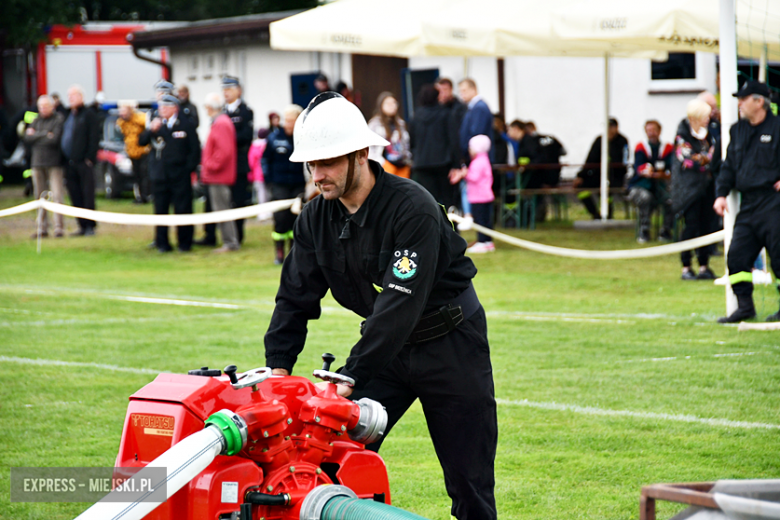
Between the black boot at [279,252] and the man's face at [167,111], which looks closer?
the black boot at [279,252]

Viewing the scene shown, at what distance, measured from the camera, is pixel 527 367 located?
7.59 meters

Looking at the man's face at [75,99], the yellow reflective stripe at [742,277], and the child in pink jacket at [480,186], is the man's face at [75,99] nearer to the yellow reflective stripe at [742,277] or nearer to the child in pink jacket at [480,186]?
the child in pink jacket at [480,186]

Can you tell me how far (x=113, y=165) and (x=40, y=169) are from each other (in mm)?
7470

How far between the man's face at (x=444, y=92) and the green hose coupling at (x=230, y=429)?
12.3 m

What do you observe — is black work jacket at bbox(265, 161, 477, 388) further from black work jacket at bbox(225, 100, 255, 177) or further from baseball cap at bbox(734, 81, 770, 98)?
black work jacket at bbox(225, 100, 255, 177)

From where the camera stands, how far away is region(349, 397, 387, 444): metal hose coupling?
3279 millimetres

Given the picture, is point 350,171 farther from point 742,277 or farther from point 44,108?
point 44,108

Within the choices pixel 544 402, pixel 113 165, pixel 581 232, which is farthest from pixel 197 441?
pixel 113 165

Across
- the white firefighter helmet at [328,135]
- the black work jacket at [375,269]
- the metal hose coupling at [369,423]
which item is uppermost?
the white firefighter helmet at [328,135]

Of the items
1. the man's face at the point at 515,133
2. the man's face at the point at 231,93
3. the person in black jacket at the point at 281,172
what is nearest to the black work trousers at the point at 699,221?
the person in black jacket at the point at 281,172

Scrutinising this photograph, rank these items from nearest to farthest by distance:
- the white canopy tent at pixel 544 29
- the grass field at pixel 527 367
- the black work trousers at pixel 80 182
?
the grass field at pixel 527 367 < the white canopy tent at pixel 544 29 < the black work trousers at pixel 80 182

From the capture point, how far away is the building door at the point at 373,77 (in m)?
24.8

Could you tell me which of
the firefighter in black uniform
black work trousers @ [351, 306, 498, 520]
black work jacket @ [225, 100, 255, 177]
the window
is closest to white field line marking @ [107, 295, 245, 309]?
black work jacket @ [225, 100, 255, 177]

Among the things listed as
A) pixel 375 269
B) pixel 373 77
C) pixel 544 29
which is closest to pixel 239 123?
pixel 544 29
